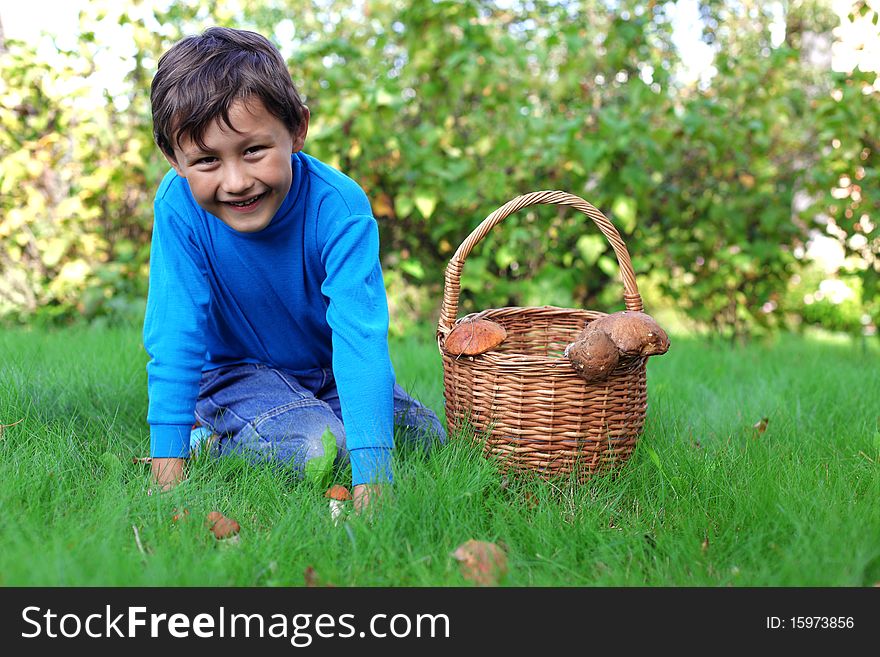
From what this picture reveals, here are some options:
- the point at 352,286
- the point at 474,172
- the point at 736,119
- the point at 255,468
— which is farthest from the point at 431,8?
the point at 255,468

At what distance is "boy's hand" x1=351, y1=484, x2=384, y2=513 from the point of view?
69.7 inches

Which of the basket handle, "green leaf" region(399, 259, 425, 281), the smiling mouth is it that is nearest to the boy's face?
the smiling mouth

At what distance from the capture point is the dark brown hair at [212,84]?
1.80m

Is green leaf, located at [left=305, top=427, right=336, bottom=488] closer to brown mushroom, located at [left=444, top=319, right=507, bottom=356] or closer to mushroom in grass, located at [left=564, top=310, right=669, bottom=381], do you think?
brown mushroom, located at [left=444, top=319, right=507, bottom=356]

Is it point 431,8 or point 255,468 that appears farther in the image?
point 431,8

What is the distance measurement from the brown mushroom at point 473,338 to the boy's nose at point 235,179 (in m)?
0.66

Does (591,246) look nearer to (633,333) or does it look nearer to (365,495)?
(633,333)

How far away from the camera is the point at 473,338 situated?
6.81 ft

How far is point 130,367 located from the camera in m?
2.78

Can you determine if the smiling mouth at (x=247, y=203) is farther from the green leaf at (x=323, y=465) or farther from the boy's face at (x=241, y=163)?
the green leaf at (x=323, y=465)

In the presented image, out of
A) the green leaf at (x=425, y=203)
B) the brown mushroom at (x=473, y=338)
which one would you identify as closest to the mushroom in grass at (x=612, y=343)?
the brown mushroom at (x=473, y=338)

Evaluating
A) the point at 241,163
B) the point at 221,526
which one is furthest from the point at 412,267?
the point at 221,526
